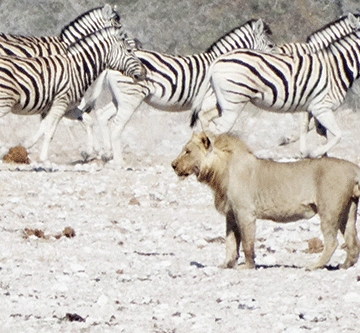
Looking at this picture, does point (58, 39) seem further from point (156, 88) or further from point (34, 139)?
point (34, 139)

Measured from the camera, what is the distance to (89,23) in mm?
17266

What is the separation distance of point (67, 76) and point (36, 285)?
25.1ft

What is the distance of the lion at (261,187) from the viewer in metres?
7.24

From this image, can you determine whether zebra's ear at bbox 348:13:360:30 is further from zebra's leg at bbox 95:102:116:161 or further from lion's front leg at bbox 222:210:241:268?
lion's front leg at bbox 222:210:241:268

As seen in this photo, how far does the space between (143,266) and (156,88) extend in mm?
7521

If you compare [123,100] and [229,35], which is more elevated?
[229,35]

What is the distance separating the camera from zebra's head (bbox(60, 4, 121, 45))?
16938mm

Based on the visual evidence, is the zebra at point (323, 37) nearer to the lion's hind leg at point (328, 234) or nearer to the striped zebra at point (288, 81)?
the striped zebra at point (288, 81)

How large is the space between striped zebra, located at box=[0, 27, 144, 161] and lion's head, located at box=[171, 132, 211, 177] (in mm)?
6033

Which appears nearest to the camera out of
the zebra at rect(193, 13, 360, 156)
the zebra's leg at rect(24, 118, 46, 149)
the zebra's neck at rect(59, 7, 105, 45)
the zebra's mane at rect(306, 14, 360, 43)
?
the zebra's leg at rect(24, 118, 46, 149)

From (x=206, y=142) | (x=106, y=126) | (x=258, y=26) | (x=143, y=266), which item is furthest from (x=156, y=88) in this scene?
(x=206, y=142)

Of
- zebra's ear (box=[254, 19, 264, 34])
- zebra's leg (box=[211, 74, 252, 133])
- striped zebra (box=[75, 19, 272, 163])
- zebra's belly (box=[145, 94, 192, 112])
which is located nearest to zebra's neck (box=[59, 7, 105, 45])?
striped zebra (box=[75, 19, 272, 163])

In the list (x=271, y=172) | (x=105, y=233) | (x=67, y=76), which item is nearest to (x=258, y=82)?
(x=67, y=76)

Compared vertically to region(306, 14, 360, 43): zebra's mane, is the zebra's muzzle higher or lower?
lower
